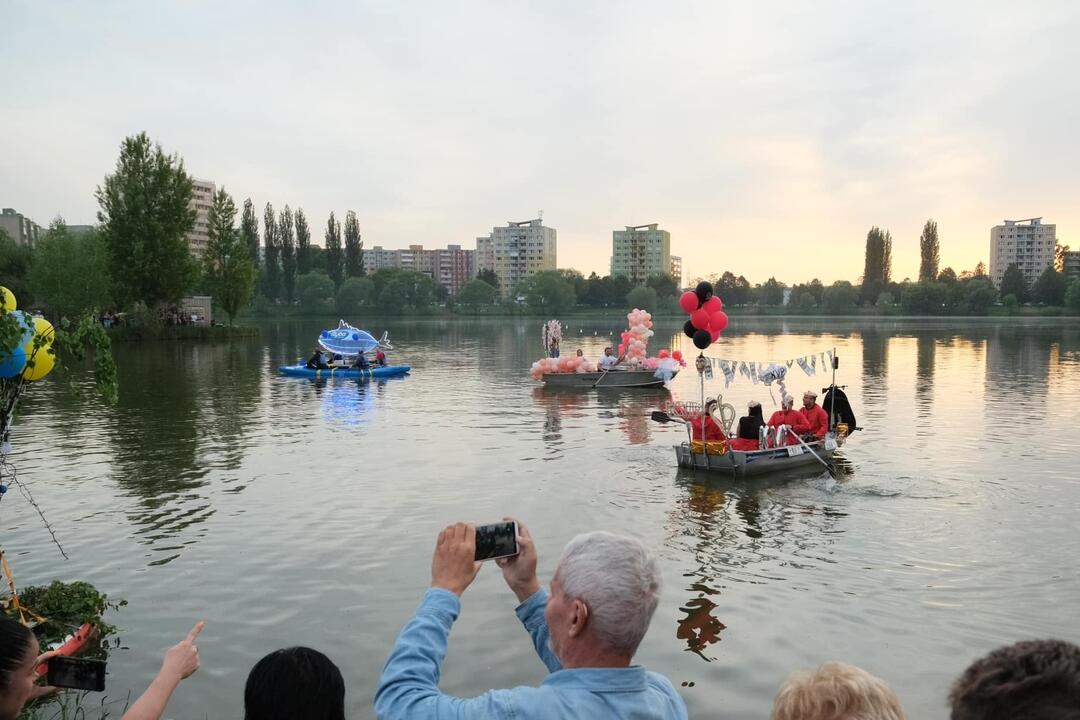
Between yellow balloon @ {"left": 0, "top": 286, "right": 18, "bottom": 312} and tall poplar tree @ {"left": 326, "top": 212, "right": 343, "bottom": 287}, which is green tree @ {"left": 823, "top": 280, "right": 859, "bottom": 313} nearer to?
tall poplar tree @ {"left": 326, "top": 212, "right": 343, "bottom": 287}

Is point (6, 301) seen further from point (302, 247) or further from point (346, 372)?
point (302, 247)

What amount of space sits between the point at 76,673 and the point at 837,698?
3.39 m

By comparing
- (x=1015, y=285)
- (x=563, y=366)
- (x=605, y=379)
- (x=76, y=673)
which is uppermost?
(x=1015, y=285)

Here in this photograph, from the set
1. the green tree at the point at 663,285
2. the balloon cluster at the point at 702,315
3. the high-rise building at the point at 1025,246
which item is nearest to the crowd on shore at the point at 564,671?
the balloon cluster at the point at 702,315

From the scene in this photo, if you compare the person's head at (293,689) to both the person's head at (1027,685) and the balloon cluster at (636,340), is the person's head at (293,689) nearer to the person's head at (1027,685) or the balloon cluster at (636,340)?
the person's head at (1027,685)

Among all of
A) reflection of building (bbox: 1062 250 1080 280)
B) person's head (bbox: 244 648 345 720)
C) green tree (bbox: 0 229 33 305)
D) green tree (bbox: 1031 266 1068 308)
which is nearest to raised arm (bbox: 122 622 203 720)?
person's head (bbox: 244 648 345 720)

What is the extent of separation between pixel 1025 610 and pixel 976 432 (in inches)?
533

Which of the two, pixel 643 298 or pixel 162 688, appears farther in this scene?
pixel 643 298

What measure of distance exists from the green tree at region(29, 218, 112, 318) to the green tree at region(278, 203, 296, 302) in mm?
58965

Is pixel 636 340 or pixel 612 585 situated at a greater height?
pixel 612 585

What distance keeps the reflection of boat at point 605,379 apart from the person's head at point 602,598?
30.0 m

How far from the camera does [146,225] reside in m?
59.4

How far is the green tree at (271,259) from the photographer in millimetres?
119188

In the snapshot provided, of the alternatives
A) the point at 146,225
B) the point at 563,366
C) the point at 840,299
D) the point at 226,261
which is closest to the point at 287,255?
the point at 226,261
